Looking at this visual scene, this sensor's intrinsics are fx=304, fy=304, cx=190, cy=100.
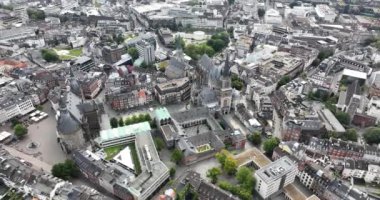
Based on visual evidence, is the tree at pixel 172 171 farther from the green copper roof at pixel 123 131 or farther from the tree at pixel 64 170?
the tree at pixel 64 170

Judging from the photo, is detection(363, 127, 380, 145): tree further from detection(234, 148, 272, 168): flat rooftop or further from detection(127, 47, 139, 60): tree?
detection(127, 47, 139, 60): tree

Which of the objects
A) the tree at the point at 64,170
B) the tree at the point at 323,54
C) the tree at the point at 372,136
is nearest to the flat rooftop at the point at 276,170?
the tree at the point at 372,136

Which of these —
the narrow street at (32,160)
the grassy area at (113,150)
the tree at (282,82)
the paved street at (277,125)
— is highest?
the tree at (282,82)

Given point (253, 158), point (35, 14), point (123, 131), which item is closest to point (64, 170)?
point (123, 131)

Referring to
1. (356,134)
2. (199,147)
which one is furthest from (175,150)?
(356,134)

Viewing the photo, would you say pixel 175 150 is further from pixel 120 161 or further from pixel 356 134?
pixel 356 134

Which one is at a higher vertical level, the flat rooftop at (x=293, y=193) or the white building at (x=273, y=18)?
the white building at (x=273, y=18)

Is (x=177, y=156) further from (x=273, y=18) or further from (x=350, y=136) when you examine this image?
(x=273, y=18)
